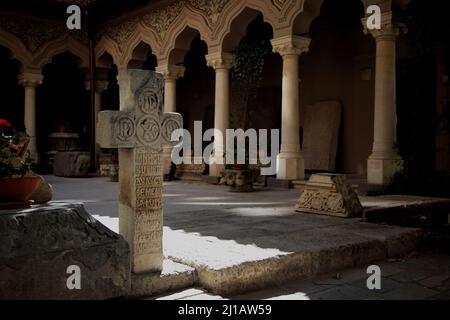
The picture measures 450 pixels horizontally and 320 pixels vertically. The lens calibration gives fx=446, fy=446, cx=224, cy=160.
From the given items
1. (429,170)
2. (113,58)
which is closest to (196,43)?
(113,58)

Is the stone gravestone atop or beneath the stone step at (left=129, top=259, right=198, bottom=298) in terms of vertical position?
atop

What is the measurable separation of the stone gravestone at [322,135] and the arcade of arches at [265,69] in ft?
0.78

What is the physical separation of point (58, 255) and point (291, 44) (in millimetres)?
7351

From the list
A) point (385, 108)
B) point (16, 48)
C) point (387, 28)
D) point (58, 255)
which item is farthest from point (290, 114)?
point (16, 48)

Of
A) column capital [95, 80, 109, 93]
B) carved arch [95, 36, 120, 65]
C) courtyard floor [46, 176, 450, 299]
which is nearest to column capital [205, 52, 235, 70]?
carved arch [95, 36, 120, 65]

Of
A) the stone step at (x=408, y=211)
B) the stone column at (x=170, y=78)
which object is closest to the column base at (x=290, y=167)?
the stone step at (x=408, y=211)

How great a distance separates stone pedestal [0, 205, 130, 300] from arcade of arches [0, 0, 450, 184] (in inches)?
232

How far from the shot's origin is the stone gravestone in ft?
35.7

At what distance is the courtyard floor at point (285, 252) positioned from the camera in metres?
2.88

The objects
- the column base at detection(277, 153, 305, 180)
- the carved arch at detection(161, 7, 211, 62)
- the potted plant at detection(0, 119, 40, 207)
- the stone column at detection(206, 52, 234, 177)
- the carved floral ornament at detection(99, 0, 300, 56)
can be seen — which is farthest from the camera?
the carved arch at detection(161, 7, 211, 62)

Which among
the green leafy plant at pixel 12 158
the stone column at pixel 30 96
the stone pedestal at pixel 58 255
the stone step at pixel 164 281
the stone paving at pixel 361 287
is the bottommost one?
the stone paving at pixel 361 287

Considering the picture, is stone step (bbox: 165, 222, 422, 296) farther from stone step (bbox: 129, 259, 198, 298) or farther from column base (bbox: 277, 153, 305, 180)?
column base (bbox: 277, 153, 305, 180)

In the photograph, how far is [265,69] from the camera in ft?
43.2

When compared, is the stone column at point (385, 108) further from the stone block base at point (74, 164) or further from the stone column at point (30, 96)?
the stone column at point (30, 96)
